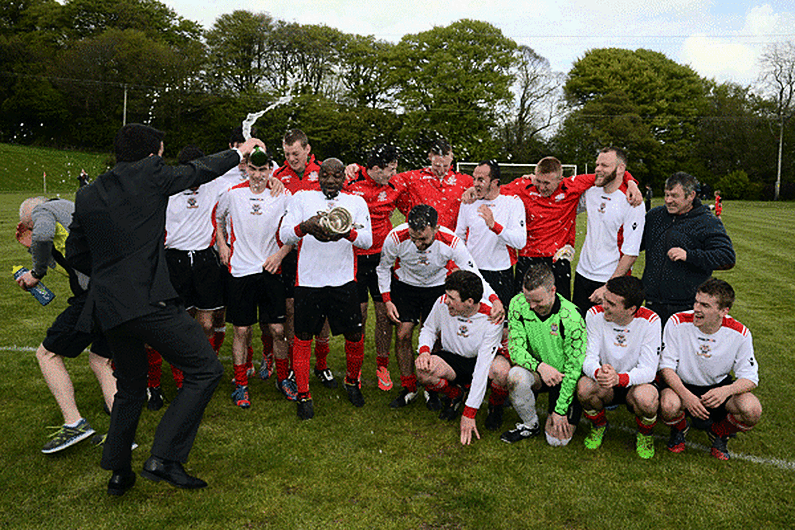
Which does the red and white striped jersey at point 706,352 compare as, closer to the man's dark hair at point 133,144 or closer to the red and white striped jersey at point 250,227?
the red and white striped jersey at point 250,227

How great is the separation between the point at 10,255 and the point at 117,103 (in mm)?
38011

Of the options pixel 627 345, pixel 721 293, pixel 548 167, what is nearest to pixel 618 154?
pixel 548 167

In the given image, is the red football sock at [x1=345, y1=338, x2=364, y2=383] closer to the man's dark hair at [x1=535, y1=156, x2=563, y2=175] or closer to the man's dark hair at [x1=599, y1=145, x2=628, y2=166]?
the man's dark hair at [x1=535, y1=156, x2=563, y2=175]

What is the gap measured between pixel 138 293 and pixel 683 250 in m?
4.17

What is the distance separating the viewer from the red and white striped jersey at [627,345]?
4.32 metres

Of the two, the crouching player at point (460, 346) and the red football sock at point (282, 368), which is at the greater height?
the crouching player at point (460, 346)

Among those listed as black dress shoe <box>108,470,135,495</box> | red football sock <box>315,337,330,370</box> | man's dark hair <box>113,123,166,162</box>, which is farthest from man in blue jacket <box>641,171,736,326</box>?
black dress shoe <box>108,470,135,495</box>

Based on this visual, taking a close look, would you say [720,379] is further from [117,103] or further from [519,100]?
[117,103]

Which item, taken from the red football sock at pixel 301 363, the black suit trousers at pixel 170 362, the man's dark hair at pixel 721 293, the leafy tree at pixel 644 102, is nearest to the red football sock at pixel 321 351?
the red football sock at pixel 301 363

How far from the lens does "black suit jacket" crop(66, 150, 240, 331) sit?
3289mm

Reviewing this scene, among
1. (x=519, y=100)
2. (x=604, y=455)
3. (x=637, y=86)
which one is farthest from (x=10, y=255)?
(x=637, y=86)

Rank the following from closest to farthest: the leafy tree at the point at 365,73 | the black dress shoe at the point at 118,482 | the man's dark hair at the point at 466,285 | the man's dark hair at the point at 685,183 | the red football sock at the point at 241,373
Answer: the black dress shoe at the point at 118,482
the man's dark hair at the point at 466,285
the man's dark hair at the point at 685,183
the red football sock at the point at 241,373
the leafy tree at the point at 365,73

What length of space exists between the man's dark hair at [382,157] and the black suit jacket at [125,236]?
301 cm

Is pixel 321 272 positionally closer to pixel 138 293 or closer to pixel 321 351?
pixel 321 351
